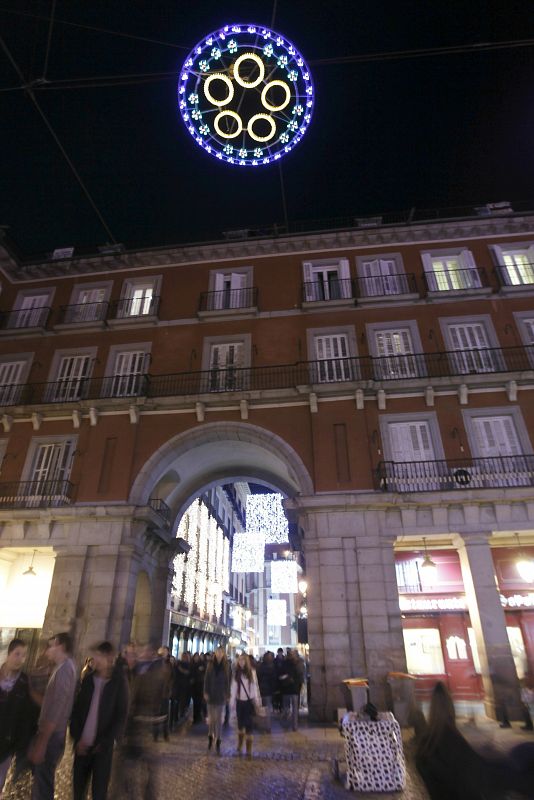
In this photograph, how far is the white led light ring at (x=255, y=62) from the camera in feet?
21.0

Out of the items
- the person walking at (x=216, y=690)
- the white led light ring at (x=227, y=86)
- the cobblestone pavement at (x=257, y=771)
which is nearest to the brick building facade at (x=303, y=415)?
the cobblestone pavement at (x=257, y=771)

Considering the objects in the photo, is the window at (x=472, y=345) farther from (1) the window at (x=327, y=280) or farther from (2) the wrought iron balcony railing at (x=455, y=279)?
(1) the window at (x=327, y=280)

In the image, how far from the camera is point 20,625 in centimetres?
1403

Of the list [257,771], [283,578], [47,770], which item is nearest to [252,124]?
[47,770]

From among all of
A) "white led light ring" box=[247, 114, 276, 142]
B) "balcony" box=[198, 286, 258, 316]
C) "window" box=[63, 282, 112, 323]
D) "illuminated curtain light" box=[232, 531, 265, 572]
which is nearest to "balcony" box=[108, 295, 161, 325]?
"window" box=[63, 282, 112, 323]

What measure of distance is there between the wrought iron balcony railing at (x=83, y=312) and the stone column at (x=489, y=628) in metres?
15.3

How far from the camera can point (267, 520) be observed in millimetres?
26078

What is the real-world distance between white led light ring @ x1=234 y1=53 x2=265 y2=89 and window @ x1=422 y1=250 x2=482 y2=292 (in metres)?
12.0

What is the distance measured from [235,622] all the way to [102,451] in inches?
1345

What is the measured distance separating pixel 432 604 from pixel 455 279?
11.6 m

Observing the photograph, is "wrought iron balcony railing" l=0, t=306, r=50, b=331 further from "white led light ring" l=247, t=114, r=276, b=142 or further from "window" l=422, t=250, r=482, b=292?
"window" l=422, t=250, r=482, b=292

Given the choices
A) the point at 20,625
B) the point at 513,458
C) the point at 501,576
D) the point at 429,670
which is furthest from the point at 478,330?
the point at 20,625

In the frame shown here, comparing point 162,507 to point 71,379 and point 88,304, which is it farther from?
point 88,304

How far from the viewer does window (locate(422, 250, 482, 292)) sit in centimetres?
1700
